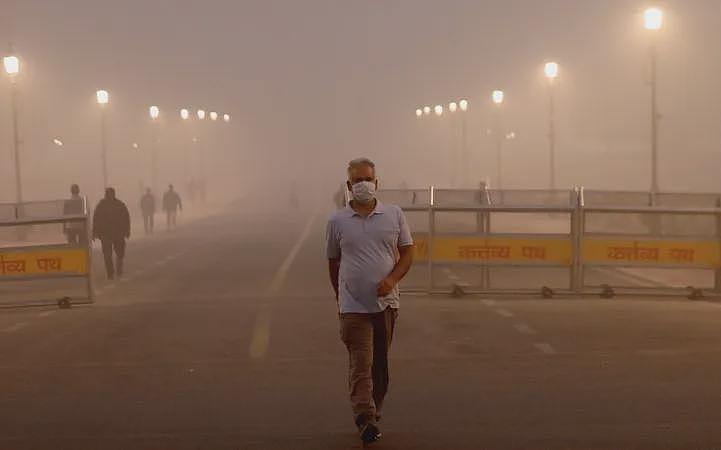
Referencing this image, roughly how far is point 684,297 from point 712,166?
84.6 meters

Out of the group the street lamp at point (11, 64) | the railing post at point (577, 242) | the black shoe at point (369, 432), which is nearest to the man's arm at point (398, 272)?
the black shoe at point (369, 432)

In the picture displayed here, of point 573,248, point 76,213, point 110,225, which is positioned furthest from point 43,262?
point 573,248

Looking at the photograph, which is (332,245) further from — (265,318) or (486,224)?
(486,224)

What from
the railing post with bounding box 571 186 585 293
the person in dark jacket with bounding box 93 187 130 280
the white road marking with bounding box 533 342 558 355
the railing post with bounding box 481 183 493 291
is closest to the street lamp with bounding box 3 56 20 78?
the person in dark jacket with bounding box 93 187 130 280

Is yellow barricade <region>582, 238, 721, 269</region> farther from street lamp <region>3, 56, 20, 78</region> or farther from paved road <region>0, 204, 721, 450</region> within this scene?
street lamp <region>3, 56, 20, 78</region>

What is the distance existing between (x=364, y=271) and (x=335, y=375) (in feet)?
10.6

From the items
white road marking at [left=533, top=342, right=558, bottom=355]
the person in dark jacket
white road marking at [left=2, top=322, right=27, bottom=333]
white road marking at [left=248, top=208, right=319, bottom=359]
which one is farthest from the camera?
the person in dark jacket

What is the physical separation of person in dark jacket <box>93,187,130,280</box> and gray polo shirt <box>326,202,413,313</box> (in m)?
16.8

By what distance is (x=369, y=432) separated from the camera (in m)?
8.19

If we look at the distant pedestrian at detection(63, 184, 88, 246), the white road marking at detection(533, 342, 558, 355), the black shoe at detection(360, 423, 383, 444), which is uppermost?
the distant pedestrian at detection(63, 184, 88, 246)

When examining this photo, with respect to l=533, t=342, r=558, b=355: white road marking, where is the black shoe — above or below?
above

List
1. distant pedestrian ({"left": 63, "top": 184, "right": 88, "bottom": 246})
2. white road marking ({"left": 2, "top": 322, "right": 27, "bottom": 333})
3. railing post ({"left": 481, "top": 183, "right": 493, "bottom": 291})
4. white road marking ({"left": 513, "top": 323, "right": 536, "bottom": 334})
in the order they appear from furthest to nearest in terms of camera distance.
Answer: railing post ({"left": 481, "top": 183, "right": 493, "bottom": 291})
distant pedestrian ({"left": 63, "top": 184, "right": 88, "bottom": 246})
white road marking ({"left": 2, "top": 322, "right": 27, "bottom": 333})
white road marking ({"left": 513, "top": 323, "right": 536, "bottom": 334})

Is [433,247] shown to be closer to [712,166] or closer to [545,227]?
[545,227]

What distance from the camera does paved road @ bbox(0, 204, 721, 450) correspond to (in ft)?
28.6
